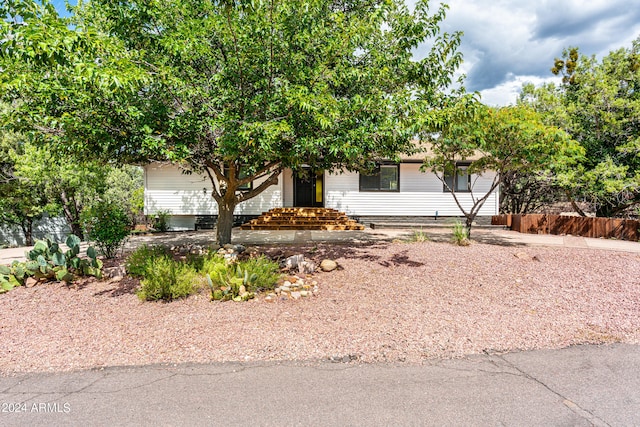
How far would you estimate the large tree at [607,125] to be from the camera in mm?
11281

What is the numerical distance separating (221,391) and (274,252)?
5.36m

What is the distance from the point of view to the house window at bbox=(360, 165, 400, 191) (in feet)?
51.8

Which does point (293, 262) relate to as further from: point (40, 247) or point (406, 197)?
point (406, 197)

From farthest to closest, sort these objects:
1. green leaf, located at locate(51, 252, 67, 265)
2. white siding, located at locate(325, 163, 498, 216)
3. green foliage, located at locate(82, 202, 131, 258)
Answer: white siding, located at locate(325, 163, 498, 216) → green foliage, located at locate(82, 202, 131, 258) → green leaf, located at locate(51, 252, 67, 265)

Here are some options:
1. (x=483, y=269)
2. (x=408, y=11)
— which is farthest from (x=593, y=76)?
(x=483, y=269)

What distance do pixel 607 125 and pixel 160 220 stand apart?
18.7m

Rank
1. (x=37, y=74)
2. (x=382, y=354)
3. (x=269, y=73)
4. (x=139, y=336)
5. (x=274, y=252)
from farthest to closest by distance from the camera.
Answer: (x=274, y=252), (x=269, y=73), (x=37, y=74), (x=139, y=336), (x=382, y=354)

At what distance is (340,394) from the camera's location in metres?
2.93

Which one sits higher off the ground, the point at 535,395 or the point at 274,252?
the point at 274,252

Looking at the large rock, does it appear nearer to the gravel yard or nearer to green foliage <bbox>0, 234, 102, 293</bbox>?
the gravel yard

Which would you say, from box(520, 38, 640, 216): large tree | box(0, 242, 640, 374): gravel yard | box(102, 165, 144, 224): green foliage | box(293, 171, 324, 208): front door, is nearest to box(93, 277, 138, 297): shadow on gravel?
box(0, 242, 640, 374): gravel yard

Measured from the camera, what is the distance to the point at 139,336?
13.5 ft

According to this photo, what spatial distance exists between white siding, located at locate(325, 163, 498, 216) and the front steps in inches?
37.7

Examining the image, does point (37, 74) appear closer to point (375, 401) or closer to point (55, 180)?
point (375, 401)
